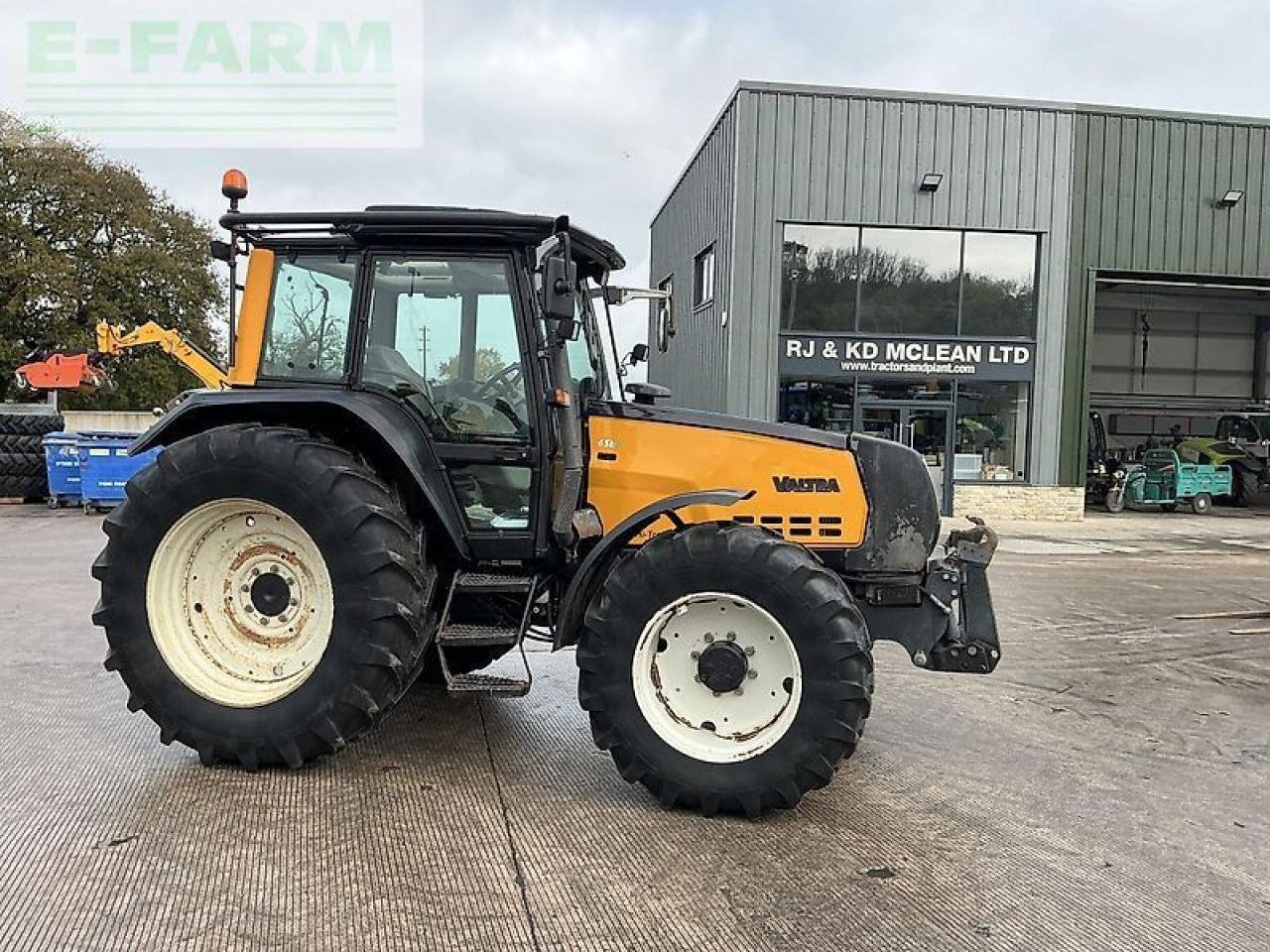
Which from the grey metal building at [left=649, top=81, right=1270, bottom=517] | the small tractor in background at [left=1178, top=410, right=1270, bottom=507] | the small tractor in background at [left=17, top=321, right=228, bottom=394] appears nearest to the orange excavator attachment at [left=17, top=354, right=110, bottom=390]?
the small tractor in background at [left=17, top=321, right=228, bottom=394]

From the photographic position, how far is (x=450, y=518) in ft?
15.4

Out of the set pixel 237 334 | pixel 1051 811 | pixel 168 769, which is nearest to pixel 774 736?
pixel 1051 811

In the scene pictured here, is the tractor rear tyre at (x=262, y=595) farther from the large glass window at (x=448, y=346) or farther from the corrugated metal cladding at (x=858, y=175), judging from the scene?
the corrugated metal cladding at (x=858, y=175)

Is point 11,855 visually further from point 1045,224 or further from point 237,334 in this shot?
point 1045,224

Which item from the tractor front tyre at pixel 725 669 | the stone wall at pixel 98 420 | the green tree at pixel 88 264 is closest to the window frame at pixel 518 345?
the tractor front tyre at pixel 725 669

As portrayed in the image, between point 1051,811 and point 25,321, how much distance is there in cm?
3413

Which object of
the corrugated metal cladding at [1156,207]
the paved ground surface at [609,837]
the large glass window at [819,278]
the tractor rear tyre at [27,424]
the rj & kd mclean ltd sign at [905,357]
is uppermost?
the corrugated metal cladding at [1156,207]

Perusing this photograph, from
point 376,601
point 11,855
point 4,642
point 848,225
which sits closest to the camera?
point 11,855

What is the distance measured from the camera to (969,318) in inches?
755

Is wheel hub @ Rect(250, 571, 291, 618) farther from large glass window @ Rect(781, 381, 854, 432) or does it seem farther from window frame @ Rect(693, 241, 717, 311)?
window frame @ Rect(693, 241, 717, 311)

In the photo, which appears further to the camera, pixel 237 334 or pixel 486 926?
pixel 237 334

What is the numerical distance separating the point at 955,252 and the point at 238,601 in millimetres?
17111

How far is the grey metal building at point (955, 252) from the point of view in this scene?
18422 millimetres

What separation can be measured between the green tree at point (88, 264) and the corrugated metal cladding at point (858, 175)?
2047 centimetres
